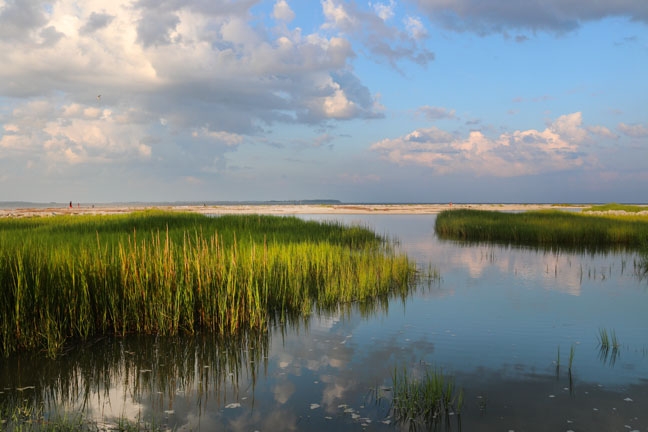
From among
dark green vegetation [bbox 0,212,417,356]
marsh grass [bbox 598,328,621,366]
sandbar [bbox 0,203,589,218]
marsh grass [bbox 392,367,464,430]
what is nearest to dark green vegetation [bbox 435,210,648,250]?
marsh grass [bbox 598,328,621,366]

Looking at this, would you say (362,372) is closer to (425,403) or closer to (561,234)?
(425,403)

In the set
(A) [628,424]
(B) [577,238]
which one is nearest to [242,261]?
(A) [628,424]

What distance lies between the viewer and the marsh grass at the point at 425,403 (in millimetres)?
5152

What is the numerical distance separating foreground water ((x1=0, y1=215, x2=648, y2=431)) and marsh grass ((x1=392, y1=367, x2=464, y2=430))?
111 millimetres

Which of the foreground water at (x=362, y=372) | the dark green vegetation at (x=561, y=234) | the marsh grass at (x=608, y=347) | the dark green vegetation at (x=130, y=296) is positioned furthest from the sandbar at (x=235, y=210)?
the marsh grass at (x=608, y=347)

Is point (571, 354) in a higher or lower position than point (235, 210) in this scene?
lower

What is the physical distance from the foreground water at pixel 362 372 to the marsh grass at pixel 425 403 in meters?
0.11

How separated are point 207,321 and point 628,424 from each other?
6.83 meters

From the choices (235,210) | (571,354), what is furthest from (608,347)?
(235,210)

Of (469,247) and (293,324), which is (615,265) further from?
(293,324)

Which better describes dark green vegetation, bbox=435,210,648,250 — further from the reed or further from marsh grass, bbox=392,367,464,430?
marsh grass, bbox=392,367,464,430

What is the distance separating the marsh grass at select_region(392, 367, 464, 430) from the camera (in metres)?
5.15

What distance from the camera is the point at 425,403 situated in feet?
17.8

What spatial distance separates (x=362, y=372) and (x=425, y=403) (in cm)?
144
